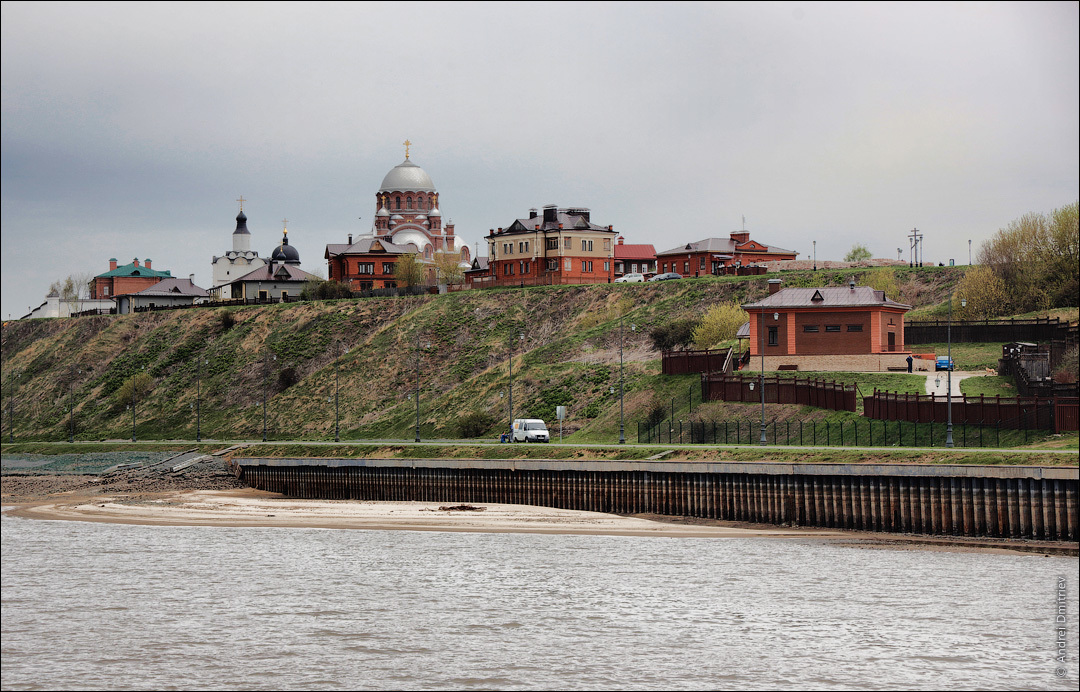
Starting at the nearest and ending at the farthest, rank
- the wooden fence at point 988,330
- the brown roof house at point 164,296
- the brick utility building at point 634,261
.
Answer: the wooden fence at point 988,330
the brown roof house at point 164,296
the brick utility building at point 634,261

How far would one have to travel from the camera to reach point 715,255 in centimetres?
15712

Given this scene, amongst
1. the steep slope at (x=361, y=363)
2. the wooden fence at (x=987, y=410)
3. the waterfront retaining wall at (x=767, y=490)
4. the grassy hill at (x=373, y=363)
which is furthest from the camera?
the steep slope at (x=361, y=363)

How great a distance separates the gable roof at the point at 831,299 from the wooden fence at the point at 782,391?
309 inches

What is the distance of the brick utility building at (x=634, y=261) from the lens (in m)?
184

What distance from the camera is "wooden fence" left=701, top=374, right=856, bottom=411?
7069 centimetres

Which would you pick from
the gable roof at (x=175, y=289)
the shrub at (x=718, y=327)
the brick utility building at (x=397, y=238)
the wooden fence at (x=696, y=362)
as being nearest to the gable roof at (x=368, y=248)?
the brick utility building at (x=397, y=238)

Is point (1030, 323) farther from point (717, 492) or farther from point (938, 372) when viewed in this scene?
point (717, 492)

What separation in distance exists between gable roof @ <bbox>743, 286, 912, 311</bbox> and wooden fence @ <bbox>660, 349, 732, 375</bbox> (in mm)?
4390

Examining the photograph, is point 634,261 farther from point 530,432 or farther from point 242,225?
point 530,432

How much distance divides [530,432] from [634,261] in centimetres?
10921

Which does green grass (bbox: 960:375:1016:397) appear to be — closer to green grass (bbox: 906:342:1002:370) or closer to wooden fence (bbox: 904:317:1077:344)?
green grass (bbox: 906:342:1002:370)

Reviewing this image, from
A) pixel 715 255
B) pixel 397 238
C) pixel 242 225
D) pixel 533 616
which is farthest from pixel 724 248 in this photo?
pixel 533 616

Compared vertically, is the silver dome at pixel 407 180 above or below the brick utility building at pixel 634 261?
above

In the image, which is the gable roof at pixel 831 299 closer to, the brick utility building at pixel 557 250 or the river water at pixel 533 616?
the river water at pixel 533 616
